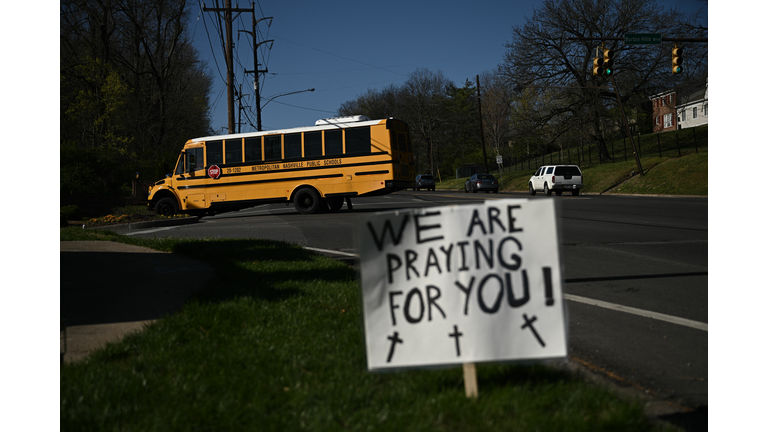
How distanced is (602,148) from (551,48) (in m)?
9.43

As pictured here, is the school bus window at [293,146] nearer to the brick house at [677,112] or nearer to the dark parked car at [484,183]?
the dark parked car at [484,183]

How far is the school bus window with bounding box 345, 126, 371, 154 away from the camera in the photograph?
1939 cm

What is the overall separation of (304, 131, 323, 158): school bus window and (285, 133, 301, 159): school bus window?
0.86ft

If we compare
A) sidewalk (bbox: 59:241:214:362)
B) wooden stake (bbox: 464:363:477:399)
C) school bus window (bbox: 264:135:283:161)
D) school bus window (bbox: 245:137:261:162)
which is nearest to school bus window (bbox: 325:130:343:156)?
school bus window (bbox: 264:135:283:161)

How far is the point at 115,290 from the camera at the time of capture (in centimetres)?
573

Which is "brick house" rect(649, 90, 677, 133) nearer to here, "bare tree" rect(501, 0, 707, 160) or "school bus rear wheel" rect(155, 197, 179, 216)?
"bare tree" rect(501, 0, 707, 160)

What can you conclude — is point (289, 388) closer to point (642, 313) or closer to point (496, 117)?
point (642, 313)

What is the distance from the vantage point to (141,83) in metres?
39.4

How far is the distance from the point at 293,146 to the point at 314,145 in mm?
774

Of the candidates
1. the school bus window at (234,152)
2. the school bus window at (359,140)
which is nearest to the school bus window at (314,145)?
the school bus window at (359,140)

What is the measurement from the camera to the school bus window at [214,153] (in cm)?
2030

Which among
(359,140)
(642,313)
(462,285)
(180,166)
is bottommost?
(642,313)

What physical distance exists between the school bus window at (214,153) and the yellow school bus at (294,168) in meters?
0.04

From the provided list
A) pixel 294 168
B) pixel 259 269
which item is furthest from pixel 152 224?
pixel 259 269
